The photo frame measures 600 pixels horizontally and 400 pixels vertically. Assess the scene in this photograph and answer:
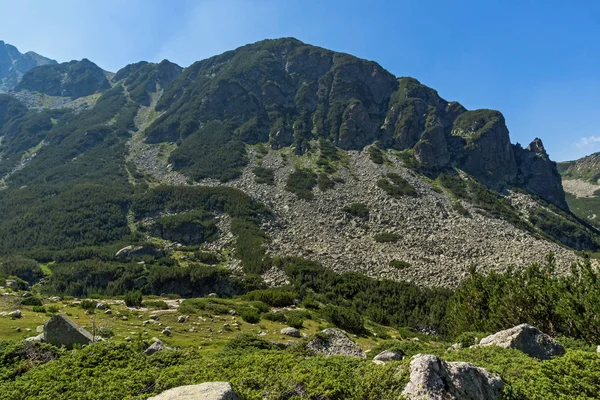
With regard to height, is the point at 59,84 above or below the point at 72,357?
above

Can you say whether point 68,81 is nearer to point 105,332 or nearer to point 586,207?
point 105,332

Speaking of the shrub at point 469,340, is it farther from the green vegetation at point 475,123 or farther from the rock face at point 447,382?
the green vegetation at point 475,123

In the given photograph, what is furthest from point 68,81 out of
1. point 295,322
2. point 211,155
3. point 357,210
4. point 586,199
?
point 586,199

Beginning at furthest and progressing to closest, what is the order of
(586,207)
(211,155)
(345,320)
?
(586,207) → (211,155) → (345,320)

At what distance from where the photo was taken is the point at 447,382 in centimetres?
596

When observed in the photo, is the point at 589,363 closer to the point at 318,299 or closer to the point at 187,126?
the point at 318,299

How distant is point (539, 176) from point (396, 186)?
60.0 metres

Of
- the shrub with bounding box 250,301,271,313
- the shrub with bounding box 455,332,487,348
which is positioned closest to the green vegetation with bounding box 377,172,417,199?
the shrub with bounding box 250,301,271,313

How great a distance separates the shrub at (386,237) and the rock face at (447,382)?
44.4 metres

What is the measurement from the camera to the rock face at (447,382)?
5.79m

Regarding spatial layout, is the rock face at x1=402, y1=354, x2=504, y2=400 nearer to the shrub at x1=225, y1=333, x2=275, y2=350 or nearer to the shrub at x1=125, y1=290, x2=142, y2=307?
the shrub at x1=225, y1=333, x2=275, y2=350

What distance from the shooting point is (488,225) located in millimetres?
57062

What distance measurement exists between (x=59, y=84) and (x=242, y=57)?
114 m

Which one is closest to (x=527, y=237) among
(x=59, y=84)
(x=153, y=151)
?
(x=153, y=151)
